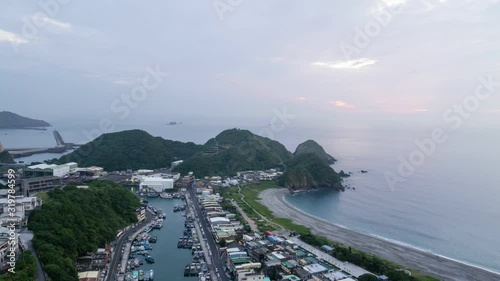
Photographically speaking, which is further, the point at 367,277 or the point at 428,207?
the point at 428,207

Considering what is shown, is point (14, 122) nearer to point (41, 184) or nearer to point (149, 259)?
point (41, 184)

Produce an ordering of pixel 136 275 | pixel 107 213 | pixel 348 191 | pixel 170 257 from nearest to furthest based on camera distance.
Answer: pixel 136 275
pixel 170 257
pixel 107 213
pixel 348 191

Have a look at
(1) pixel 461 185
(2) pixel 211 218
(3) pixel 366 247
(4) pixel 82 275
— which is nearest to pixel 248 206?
(2) pixel 211 218

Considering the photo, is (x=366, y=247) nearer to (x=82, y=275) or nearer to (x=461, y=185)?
(x=82, y=275)

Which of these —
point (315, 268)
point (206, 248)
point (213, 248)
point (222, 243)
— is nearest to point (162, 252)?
point (206, 248)

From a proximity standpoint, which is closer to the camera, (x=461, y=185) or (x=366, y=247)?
(x=366, y=247)
